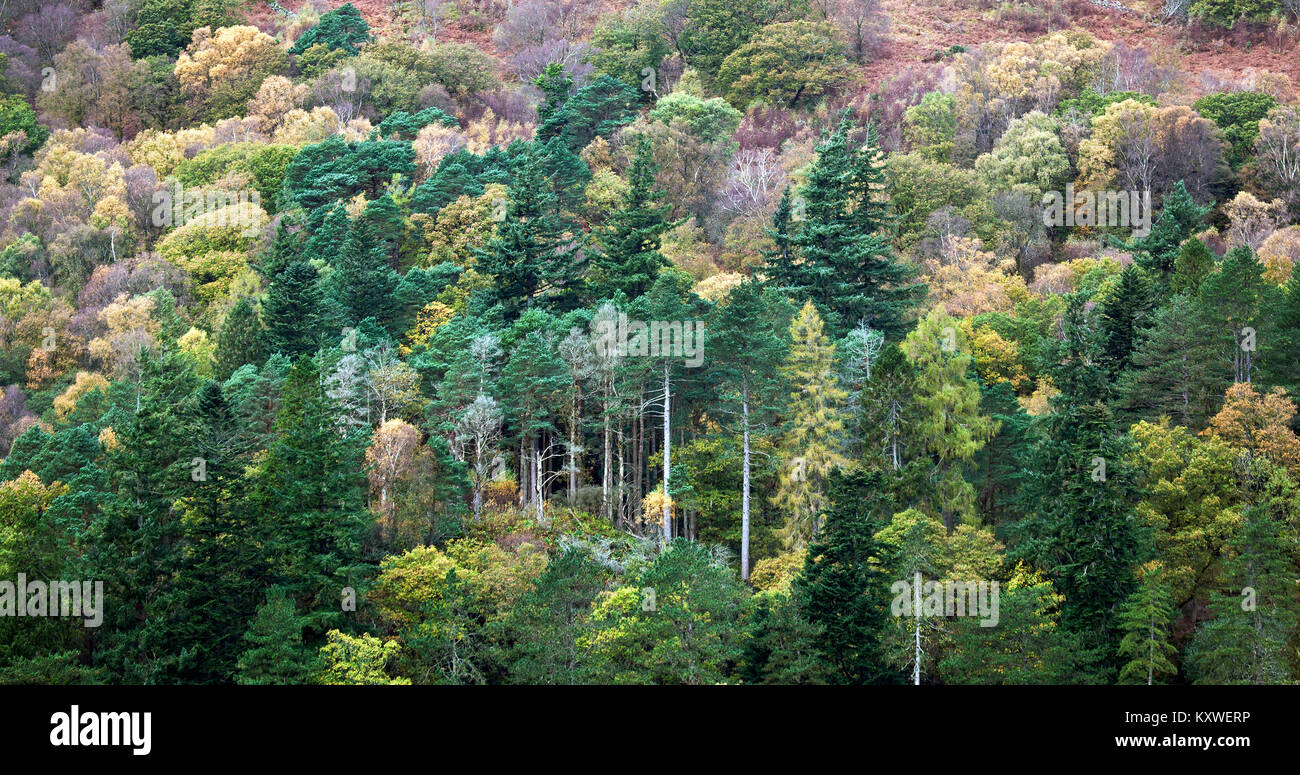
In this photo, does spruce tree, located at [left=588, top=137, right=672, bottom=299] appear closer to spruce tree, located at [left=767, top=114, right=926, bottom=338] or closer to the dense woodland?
the dense woodland

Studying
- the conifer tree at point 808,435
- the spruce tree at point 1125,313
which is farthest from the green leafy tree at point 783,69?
the conifer tree at point 808,435

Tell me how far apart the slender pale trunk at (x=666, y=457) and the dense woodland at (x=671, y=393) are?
31cm

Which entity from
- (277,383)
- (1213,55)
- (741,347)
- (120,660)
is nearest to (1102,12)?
(1213,55)

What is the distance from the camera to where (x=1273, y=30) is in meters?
101

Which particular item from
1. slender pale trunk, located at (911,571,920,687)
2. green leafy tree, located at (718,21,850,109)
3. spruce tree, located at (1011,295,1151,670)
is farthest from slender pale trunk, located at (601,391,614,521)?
green leafy tree, located at (718,21,850,109)

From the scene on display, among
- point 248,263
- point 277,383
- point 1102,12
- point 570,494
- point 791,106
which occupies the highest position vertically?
point 1102,12

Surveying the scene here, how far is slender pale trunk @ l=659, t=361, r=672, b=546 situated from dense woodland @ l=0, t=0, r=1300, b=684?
31cm

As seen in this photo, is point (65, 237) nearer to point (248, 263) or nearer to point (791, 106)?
point (248, 263)

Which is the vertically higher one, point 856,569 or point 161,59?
point 161,59

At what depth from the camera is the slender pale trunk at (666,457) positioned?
56.6 metres

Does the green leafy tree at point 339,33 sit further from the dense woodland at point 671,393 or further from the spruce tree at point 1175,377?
the spruce tree at point 1175,377

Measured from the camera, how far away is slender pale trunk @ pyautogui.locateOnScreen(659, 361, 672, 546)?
56594mm

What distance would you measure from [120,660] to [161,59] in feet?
226

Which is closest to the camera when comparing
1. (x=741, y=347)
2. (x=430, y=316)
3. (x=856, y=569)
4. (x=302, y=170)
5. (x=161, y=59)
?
(x=856, y=569)
